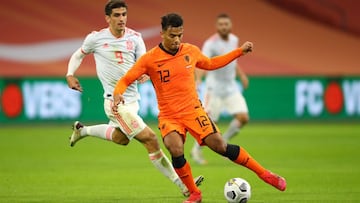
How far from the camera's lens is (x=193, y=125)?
32.2 ft

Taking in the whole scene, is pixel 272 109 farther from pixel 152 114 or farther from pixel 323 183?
pixel 323 183

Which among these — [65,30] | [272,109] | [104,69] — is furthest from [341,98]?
[104,69]

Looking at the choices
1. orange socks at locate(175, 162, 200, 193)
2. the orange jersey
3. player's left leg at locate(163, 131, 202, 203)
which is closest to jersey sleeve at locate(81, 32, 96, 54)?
the orange jersey

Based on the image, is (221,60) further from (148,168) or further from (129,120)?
(148,168)

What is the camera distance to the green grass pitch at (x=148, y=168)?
35.1 feet

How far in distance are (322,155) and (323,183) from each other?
4.02m

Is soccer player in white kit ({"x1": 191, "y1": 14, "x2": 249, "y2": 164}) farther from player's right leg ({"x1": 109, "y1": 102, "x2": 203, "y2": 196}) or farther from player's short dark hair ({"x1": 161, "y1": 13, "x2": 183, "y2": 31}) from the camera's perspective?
player's short dark hair ({"x1": 161, "y1": 13, "x2": 183, "y2": 31})

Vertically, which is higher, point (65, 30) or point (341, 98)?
point (65, 30)

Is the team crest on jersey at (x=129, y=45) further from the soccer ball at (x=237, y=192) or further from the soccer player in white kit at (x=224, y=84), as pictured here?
the soccer player in white kit at (x=224, y=84)

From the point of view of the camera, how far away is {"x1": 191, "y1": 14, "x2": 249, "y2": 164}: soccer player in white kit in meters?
15.1

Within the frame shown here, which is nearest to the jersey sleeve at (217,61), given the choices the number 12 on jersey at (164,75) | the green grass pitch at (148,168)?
the number 12 on jersey at (164,75)

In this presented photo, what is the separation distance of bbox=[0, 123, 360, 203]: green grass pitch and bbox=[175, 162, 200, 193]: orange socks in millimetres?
377

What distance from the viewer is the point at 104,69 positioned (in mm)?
11078

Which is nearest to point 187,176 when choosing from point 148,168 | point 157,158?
point 157,158
